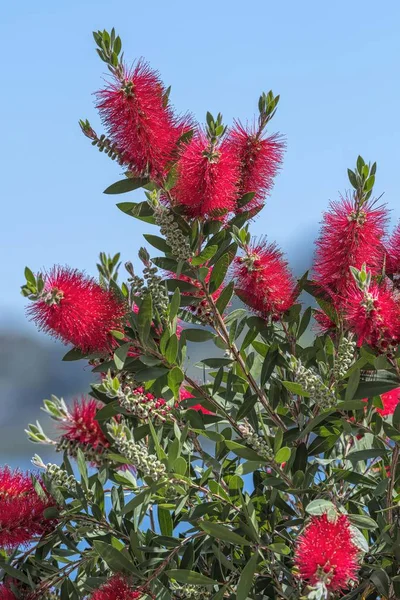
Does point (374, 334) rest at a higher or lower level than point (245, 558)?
higher

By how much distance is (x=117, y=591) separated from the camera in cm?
105

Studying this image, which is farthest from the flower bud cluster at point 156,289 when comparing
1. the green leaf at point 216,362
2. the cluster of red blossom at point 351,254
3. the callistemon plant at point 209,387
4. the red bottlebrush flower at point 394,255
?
the red bottlebrush flower at point 394,255

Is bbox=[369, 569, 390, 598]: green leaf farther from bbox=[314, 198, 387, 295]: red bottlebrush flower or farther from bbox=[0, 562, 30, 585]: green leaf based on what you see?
bbox=[0, 562, 30, 585]: green leaf

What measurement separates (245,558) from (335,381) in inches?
11.7

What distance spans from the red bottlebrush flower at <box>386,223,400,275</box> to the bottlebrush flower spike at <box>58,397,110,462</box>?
440mm

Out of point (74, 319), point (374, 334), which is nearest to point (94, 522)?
point (74, 319)

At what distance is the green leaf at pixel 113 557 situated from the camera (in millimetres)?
1089

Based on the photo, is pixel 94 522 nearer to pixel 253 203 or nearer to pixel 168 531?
pixel 168 531

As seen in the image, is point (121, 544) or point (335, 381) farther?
point (121, 544)

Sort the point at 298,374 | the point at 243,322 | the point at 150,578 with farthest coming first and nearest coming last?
1. the point at 243,322
2. the point at 150,578
3. the point at 298,374

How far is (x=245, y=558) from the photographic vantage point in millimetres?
1145

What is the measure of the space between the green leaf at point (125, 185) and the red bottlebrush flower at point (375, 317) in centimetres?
32

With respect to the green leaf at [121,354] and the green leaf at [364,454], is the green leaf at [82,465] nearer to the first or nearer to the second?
the green leaf at [121,354]

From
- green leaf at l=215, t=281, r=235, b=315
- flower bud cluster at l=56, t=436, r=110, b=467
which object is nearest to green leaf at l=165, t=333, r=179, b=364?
green leaf at l=215, t=281, r=235, b=315
